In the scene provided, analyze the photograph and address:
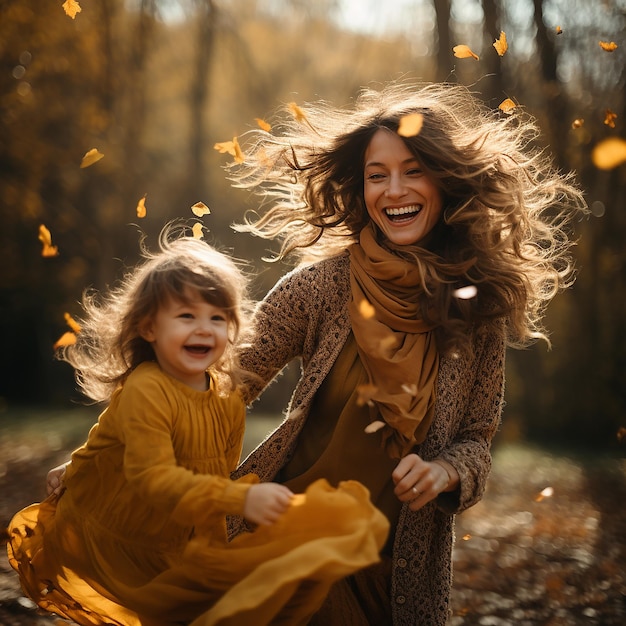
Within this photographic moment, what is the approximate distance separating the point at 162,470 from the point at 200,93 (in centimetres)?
1486

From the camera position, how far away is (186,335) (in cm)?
261

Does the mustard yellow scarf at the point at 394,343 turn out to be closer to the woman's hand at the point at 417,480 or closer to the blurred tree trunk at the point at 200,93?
the woman's hand at the point at 417,480

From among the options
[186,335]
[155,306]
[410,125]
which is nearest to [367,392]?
[186,335]

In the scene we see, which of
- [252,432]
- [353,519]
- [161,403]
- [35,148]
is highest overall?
[35,148]

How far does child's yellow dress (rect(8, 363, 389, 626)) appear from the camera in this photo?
2.23m

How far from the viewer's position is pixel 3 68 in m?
11.8

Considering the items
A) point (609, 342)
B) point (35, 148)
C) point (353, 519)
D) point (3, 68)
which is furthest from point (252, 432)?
point (353, 519)

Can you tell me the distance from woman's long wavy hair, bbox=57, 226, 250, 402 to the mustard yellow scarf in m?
0.50

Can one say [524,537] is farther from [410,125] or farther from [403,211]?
[410,125]

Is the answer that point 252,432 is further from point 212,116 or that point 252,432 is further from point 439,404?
point 212,116

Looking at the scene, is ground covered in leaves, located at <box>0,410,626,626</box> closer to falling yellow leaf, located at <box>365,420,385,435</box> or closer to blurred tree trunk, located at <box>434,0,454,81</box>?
falling yellow leaf, located at <box>365,420,385,435</box>

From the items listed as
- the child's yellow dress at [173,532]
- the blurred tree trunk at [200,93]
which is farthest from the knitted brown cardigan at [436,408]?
the blurred tree trunk at [200,93]

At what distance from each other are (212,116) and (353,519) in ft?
57.8

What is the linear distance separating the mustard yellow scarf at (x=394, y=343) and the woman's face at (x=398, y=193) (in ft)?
0.34
